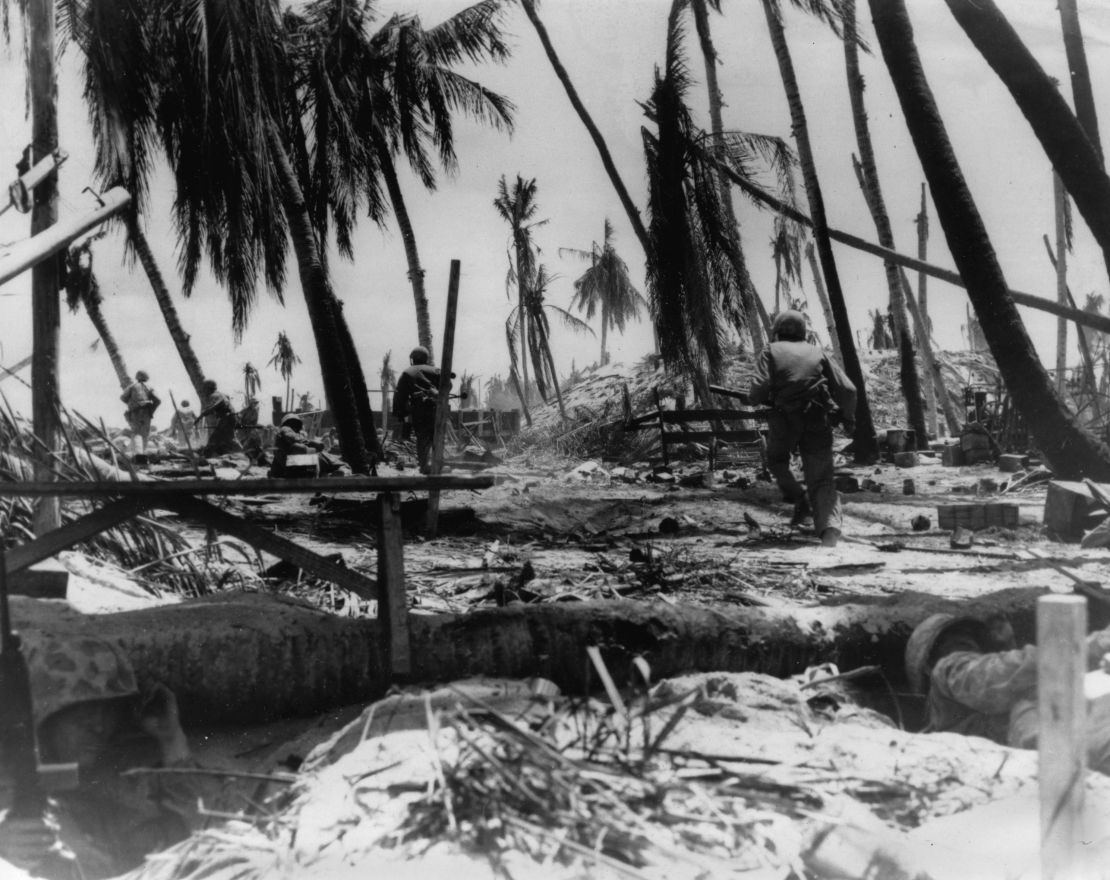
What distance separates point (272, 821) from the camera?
1.90m

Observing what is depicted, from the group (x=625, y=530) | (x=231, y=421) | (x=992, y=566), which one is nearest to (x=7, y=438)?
(x=625, y=530)

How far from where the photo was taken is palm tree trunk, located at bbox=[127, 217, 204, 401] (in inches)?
599

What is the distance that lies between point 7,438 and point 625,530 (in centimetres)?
442

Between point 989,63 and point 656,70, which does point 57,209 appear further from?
point 656,70

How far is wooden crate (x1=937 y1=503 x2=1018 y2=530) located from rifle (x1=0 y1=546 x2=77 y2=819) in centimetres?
610

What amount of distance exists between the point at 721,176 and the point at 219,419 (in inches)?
360

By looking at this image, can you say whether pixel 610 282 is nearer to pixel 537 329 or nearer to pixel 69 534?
pixel 537 329

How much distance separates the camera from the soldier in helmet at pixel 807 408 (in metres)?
6.52

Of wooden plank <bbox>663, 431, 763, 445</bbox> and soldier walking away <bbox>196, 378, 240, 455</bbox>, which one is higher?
soldier walking away <bbox>196, 378, 240, 455</bbox>

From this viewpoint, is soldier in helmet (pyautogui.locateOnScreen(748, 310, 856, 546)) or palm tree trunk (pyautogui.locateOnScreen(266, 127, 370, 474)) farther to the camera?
palm tree trunk (pyautogui.locateOnScreen(266, 127, 370, 474))

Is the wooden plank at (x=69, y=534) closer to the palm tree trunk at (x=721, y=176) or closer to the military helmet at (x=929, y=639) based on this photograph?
the military helmet at (x=929, y=639)

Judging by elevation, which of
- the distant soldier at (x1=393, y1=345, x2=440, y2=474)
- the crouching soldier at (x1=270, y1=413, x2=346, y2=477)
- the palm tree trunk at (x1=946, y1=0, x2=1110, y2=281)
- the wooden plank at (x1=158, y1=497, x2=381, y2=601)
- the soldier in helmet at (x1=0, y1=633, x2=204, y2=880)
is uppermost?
the palm tree trunk at (x1=946, y1=0, x2=1110, y2=281)

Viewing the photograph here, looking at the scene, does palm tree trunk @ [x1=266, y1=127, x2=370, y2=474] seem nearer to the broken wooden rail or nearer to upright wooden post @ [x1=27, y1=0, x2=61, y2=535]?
upright wooden post @ [x1=27, y1=0, x2=61, y2=535]

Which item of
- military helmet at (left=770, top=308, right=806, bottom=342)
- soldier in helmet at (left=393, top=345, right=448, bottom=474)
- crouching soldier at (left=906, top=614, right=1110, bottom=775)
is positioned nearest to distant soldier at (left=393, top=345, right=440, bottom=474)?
soldier in helmet at (left=393, top=345, right=448, bottom=474)
